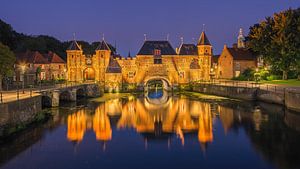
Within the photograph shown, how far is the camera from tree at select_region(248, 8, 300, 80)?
39344 mm

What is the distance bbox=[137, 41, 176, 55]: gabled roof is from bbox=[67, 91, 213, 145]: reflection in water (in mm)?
23580

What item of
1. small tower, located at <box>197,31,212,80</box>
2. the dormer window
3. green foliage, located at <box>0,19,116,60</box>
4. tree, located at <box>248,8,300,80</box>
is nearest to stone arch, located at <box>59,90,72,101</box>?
the dormer window

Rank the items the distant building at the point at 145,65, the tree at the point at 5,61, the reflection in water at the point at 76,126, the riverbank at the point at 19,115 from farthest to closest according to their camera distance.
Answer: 1. the distant building at the point at 145,65
2. the tree at the point at 5,61
3. the reflection in water at the point at 76,126
4. the riverbank at the point at 19,115

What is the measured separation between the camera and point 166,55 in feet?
189

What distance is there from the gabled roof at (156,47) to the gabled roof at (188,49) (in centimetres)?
158

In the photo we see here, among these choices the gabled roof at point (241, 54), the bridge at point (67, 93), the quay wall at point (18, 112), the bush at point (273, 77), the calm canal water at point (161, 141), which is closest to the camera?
the calm canal water at point (161, 141)

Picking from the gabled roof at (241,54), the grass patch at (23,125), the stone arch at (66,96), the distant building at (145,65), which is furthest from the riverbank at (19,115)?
the gabled roof at (241,54)

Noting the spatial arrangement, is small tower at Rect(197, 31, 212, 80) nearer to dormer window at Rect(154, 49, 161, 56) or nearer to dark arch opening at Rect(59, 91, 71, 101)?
dormer window at Rect(154, 49, 161, 56)

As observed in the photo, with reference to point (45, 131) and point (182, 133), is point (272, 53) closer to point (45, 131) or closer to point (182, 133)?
point (182, 133)

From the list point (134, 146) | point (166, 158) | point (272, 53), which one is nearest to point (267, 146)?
point (166, 158)

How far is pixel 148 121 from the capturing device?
88.4 feet

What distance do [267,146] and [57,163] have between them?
37.3 feet

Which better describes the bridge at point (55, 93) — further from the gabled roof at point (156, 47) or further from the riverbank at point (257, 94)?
the riverbank at point (257, 94)

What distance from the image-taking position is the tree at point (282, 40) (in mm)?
39344
